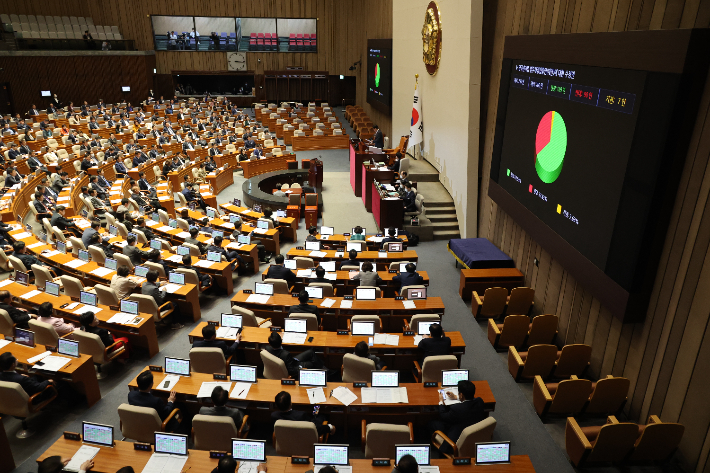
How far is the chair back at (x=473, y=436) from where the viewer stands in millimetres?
5078

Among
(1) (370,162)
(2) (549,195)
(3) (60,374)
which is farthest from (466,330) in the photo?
(1) (370,162)

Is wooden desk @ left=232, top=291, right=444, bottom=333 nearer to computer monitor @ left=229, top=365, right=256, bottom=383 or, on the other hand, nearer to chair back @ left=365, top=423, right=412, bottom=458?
computer monitor @ left=229, top=365, right=256, bottom=383

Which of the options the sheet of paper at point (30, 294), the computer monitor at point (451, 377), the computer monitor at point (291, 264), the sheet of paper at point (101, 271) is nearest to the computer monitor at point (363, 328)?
the computer monitor at point (451, 377)

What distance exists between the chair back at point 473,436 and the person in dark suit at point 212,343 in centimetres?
345

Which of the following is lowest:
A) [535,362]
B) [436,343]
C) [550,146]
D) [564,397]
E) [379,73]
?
[535,362]

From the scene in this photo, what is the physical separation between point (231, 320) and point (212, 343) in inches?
23.5

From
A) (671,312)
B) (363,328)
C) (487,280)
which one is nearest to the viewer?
(671,312)

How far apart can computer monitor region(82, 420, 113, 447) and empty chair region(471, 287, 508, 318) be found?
6368 mm

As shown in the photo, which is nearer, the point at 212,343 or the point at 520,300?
the point at 212,343

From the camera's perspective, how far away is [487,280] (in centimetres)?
985

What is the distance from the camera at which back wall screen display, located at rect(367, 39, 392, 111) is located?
22.7 metres

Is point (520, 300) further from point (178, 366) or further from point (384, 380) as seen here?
point (178, 366)

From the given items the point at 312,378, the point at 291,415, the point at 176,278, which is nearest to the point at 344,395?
the point at 312,378

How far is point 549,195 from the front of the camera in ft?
26.3
